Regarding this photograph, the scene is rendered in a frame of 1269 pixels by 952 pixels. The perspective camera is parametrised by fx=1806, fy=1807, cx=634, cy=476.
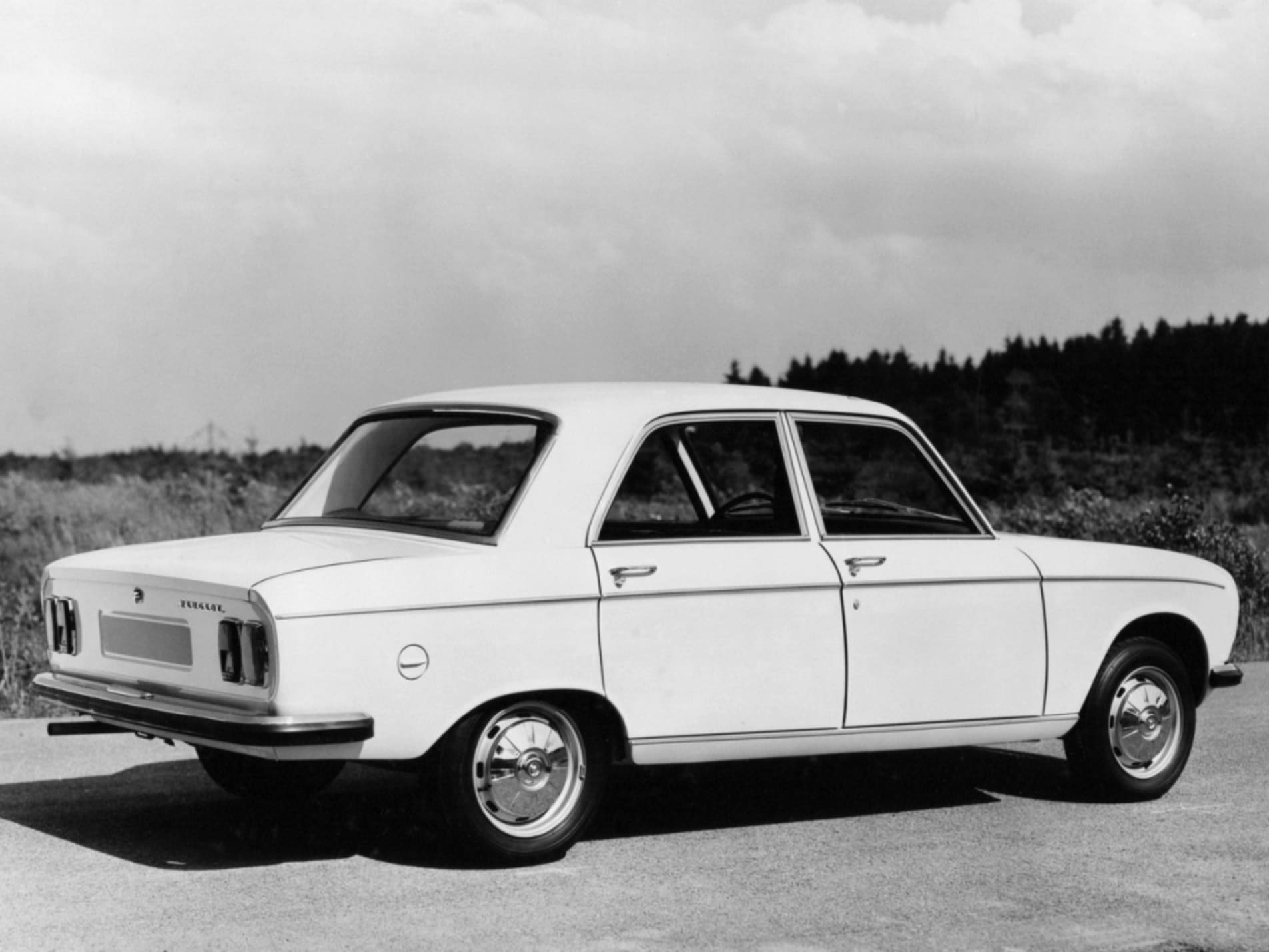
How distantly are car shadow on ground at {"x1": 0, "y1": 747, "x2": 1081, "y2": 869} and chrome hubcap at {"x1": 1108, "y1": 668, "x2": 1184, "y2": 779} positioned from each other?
0.30m

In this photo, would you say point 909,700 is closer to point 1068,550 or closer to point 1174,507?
point 1068,550

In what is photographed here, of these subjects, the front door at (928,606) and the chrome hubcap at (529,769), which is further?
the front door at (928,606)

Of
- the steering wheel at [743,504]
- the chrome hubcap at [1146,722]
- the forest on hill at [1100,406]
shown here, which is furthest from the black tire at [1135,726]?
the forest on hill at [1100,406]

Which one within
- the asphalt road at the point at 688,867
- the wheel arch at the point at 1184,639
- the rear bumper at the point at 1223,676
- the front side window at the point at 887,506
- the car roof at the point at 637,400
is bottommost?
the asphalt road at the point at 688,867

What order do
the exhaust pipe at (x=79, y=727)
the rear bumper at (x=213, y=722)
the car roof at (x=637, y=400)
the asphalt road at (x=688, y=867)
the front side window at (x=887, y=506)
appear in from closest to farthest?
1. the asphalt road at (x=688, y=867)
2. the rear bumper at (x=213, y=722)
3. the exhaust pipe at (x=79, y=727)
4. the car roof at (x=637, y=400)
5. the front side window at (x=887, y=506)

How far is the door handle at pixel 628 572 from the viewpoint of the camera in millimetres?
6293

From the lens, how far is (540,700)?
6.18 m

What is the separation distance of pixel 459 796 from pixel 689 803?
1837mm

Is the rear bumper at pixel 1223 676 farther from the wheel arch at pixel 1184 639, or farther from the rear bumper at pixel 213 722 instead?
the rear bumper at pixel 213 722

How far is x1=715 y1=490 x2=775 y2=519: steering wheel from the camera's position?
741cm

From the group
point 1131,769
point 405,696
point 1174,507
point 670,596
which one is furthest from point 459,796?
point 1174,507

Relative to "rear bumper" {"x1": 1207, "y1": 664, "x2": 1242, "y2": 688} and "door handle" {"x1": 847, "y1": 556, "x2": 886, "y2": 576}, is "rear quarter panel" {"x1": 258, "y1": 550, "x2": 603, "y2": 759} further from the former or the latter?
"rear bumper" {"x1": 1207, "y1": 664, "x2": 1242, "y2": 688}

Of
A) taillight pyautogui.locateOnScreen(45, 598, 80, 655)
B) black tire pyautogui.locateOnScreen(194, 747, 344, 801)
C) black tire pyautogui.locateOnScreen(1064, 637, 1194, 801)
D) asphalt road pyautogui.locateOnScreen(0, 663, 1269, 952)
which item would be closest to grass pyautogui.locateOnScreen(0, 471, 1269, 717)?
black tire pyautogui.locateOnScreen(194, 747, 344, 801)

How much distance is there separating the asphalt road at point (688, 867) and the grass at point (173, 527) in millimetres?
4213
